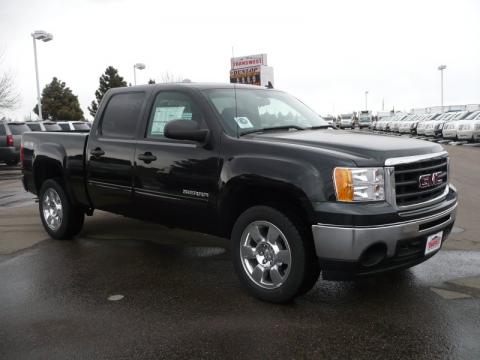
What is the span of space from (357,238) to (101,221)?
510 centimetres

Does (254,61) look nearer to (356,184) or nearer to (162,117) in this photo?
(162,117)

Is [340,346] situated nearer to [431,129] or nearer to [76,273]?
[76,273]

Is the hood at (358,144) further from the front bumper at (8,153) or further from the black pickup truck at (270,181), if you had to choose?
the front bumper at (8,153)

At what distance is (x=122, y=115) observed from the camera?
566 cm

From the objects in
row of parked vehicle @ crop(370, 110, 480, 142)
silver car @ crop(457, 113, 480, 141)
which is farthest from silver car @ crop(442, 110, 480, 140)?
silver car @ crop(457, 113, 480, 141)

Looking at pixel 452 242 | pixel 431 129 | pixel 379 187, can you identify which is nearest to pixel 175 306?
pixel 379 187

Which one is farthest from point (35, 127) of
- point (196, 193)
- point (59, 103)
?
point (59, 103)

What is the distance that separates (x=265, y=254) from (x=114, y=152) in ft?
7.14

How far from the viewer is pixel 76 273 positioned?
206 inches

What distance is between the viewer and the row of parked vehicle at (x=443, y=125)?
23.7 meters

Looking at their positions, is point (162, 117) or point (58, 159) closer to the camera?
point (162, 117)

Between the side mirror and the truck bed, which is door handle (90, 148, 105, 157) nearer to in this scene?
the truck bed

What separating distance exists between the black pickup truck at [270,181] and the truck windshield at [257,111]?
0.02 meters

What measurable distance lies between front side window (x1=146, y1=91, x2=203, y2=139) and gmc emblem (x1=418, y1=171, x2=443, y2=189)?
199 centimetres
